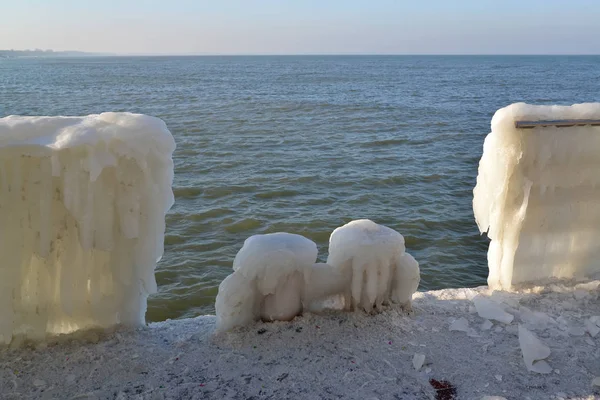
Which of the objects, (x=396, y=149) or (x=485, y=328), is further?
(x=396, y=149)

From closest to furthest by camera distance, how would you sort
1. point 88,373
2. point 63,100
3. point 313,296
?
point 88,373
point 313,296
point 63,100

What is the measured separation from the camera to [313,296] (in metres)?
5.30

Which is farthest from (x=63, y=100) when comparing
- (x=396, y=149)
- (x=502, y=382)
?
(x=502, y=382)

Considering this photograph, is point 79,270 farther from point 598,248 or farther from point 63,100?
point 63,100

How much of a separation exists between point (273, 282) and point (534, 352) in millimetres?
2483

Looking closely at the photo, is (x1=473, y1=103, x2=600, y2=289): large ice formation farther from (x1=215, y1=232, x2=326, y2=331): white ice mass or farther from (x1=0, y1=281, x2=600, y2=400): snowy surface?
(x1=215, y1=232, x2=326, y2=331): white ice mass

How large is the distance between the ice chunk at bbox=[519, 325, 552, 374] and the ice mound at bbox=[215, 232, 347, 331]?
5.80 feet

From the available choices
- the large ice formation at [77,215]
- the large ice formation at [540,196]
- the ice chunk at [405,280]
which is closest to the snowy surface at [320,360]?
the ice chunk at [405,280]

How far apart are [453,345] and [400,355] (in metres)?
0.58

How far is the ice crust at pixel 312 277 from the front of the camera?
496 cm

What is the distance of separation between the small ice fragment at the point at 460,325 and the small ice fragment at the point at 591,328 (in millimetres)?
1176

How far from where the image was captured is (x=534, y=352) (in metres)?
4.76

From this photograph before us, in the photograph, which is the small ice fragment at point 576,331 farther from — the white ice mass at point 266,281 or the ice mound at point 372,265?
the white ice mass at point 266,281

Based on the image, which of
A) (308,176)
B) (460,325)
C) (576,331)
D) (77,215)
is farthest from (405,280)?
(308,176)
